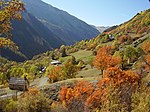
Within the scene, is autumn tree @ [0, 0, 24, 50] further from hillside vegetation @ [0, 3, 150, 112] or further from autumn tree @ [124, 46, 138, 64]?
autumn tree @ [124, 46, 138, 64]

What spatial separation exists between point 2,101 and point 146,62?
234 feet

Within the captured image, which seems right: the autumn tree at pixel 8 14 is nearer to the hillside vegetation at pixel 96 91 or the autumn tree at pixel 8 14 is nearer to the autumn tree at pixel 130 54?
the hillside vegetation at pixel 96 91

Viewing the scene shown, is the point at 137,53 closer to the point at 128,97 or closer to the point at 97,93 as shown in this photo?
the point at 97,93

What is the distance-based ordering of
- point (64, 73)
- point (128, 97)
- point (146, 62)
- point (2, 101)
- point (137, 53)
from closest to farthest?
point (128, 97) → point (2, 101) → point (146, 62) → point (64, 73) → point (137, 53)

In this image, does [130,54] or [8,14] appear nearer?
[8,14]

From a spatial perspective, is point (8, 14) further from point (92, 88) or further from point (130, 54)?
point (130, 54)

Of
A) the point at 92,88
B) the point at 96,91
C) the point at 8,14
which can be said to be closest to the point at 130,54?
the point at 92,88

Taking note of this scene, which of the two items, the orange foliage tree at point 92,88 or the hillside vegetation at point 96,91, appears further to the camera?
the orange foliage tree at point 92,88

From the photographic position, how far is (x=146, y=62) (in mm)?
148250

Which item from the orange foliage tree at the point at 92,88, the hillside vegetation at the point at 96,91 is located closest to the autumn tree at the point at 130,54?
the hillside vegetation at the point at 96,91

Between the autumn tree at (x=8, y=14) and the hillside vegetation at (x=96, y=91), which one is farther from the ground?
the autumn tree at (x=8, y=14)

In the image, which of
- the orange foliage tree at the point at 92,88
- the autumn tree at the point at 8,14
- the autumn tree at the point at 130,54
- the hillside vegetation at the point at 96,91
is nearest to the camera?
the autumn tree at the point at 8,14

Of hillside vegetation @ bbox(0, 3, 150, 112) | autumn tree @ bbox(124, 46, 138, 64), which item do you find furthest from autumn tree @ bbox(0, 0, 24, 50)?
autumn tree @ bbox(124, 46, 138, 64)

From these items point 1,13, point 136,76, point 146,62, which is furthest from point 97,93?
point 1,13
